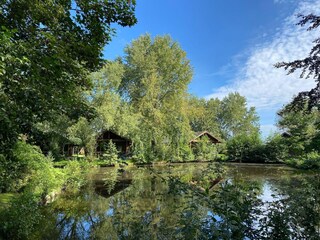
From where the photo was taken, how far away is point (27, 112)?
434 cm

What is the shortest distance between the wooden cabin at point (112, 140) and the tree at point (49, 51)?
21.5 metres

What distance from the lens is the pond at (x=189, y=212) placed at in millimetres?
2994

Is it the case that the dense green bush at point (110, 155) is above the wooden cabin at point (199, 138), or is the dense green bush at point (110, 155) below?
below

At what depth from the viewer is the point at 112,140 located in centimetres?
3052

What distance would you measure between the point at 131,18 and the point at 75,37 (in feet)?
4.87

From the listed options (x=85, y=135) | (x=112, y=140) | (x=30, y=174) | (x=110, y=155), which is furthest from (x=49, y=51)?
(x=112, y=140)

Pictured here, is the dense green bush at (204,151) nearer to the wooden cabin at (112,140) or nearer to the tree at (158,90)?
the tree at (158,90)

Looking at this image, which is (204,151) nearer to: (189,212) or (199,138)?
(199,138)

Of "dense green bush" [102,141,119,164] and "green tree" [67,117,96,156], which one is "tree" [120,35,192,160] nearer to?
"dense green bush" [102,141,119,164]

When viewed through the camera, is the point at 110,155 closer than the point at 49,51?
No

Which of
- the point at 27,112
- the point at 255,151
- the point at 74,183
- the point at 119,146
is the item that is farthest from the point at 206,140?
the point at 27,112

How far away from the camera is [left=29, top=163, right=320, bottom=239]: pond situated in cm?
299

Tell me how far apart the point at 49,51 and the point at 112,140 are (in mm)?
25350

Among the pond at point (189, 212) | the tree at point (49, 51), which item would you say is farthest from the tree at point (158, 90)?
the tree at point (49, 51)
